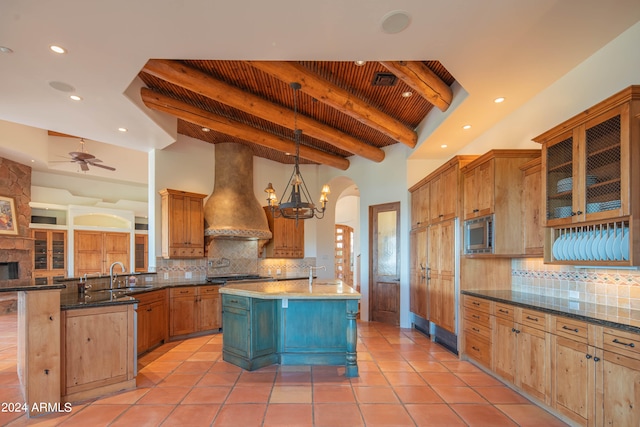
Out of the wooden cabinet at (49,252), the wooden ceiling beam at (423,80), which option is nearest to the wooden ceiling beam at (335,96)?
the wooden ceiling beam at (423,80)

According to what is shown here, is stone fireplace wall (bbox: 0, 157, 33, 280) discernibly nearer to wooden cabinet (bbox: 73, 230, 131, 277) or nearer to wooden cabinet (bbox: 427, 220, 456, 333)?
wooden cabinet (bbox: 73, 230, 131, 277)

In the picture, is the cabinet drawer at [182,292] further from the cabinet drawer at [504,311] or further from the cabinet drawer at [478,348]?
the cabinet drawer at [504,311]

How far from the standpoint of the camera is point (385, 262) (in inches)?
259

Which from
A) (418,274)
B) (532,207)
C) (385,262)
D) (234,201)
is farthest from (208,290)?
(532,207)

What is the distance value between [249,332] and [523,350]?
2.78 meters

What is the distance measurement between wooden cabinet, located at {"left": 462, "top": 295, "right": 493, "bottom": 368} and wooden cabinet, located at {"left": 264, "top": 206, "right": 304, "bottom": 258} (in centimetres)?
384

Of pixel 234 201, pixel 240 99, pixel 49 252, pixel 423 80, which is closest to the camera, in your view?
pixel 423 80

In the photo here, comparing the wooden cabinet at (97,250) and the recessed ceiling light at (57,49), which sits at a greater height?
the recessed ceiling light at (57,49)

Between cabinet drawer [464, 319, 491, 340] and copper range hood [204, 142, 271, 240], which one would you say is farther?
copper range hood [204, 142, 271, 240]

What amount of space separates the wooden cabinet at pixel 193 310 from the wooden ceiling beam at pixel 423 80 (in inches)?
170

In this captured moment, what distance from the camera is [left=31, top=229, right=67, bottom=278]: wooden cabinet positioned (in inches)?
355

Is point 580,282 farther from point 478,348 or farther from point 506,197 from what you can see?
point 478,348

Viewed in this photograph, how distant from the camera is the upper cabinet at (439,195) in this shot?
4422mm

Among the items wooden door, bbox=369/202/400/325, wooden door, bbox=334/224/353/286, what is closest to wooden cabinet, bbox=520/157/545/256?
wooden door, bbox=369/202/400/325
